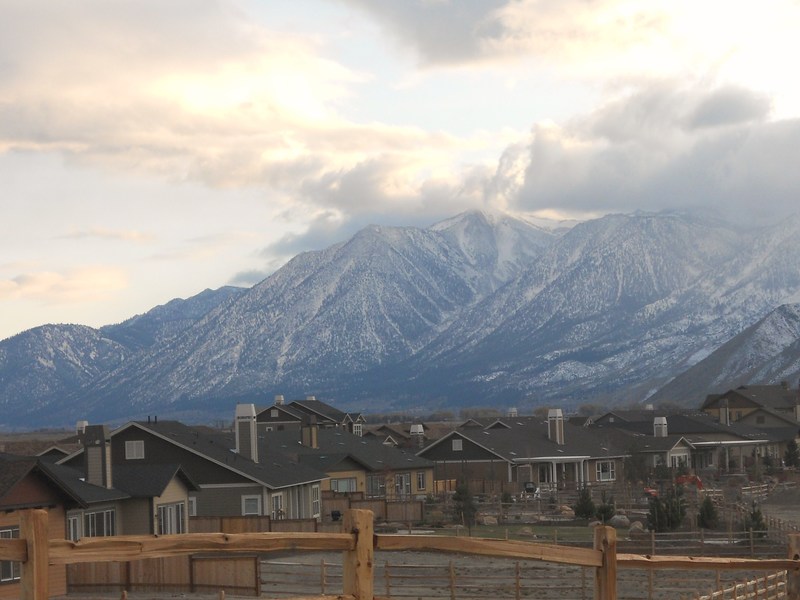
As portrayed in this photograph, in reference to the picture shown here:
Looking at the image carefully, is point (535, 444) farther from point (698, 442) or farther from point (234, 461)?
point (234, 461)

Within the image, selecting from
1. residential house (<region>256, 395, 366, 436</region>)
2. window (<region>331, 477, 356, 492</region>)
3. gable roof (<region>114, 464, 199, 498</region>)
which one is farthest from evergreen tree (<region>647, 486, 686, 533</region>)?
residential house (<region>256, 395, 366, 436</region>)

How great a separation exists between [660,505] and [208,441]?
2028cm

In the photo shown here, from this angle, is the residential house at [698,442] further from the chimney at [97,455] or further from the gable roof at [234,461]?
the chimney at [97,455]

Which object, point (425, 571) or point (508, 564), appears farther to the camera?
point (508, 564)

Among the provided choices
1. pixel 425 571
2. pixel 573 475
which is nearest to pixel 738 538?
pixel 425 571

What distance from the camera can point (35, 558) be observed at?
35.3 feet

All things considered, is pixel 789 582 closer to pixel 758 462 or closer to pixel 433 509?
pixel 433 509

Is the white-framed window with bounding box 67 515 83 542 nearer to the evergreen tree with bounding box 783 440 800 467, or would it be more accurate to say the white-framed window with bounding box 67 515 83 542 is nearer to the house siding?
the house siding

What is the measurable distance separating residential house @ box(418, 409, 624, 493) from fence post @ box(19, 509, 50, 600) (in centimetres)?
7478

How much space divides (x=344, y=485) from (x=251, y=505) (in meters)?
18.3

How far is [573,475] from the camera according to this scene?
Answer: 97250 millimetres

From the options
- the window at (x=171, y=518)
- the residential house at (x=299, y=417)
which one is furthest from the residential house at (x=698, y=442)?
the window at (x=171, y=518)

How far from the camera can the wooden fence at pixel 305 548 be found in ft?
35.3

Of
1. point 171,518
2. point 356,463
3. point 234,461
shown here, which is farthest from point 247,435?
point 356,463
